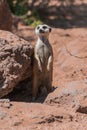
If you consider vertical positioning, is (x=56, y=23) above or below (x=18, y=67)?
above

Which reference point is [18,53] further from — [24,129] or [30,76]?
[24,129]

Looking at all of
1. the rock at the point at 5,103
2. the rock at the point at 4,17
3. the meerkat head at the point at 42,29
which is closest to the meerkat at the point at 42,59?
the meerkat head at the point at 42,29

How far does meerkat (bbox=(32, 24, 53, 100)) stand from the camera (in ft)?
20.8

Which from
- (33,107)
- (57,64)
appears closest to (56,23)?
(57,64)

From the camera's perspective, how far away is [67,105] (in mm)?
6062

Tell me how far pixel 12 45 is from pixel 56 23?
279 inches

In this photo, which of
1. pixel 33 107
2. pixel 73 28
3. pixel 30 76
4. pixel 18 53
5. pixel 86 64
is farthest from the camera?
pixel 73 28

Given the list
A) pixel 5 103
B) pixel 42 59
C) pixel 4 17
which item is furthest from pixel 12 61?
pixel 4 17

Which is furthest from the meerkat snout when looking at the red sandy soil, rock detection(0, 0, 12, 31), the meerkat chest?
rock detection(0, 0, 12, 31)

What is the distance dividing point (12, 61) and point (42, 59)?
520 millimetres

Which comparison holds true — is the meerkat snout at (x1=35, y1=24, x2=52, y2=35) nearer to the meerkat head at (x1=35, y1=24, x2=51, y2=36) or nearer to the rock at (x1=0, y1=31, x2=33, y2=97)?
the meerkat head at (x1=35, y1=24, x2=51, y2=36)

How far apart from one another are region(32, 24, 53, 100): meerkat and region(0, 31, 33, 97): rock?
124mm

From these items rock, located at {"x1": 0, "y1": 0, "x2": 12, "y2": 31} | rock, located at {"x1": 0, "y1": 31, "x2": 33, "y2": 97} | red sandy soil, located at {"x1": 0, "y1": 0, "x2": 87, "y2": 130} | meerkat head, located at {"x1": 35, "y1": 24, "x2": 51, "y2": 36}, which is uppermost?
rock, located at {"x1": 0, "y1": 0, "x2": 12, "y2": 31}

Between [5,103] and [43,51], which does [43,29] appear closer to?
[43,51]
